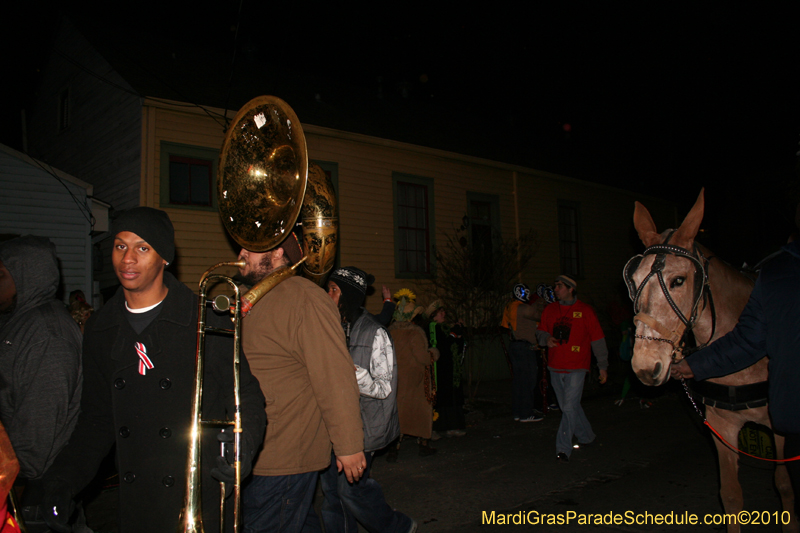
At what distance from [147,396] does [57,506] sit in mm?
548

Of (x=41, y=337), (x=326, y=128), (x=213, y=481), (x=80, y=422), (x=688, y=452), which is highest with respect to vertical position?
(x=326, y=128)

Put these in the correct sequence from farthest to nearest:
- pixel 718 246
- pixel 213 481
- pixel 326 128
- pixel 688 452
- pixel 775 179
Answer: pixel 718 246
pixel 775 179
pixel 326 128
pixel 688 452
pixel 213 481

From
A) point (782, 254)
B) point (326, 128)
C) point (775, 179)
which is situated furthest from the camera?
point (775, 179)

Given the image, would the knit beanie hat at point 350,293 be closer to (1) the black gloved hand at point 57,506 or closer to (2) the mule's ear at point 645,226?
(2) the mule's ear at point 645,226

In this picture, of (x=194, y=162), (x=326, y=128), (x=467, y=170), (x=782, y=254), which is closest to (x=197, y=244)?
(x=194, y=162)

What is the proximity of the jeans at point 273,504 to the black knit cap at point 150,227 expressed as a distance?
4.28 ft

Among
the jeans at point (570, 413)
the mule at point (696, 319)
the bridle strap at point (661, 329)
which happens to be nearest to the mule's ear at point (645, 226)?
the mule at point (696, 319)

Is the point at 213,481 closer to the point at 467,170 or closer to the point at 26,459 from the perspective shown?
the point at 26,459

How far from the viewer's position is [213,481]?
8.11ft

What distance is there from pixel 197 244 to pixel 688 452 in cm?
935

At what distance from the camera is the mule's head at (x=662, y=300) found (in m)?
3.54

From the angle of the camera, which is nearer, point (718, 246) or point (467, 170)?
point (467, 170)

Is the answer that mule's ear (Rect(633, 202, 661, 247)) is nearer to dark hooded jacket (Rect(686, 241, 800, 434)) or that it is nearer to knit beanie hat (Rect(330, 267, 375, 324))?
dark hooded jacket (Rect(686, 241, 800, 434))

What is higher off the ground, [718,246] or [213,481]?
[718,246]
